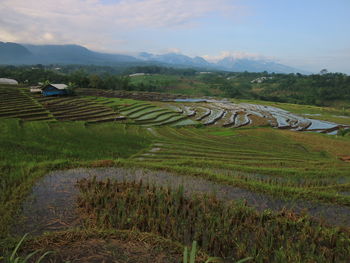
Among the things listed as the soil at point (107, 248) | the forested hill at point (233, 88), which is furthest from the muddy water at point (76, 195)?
the forested hill at point (233, 88)

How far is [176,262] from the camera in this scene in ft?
11.3

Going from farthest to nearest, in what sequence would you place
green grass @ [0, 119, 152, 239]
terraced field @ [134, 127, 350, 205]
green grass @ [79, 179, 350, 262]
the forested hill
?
the forested hill, terraced field @ [134, 127, 350, 205], green grass @ [0, 119, 152, 239], green grass @ [79, 179, 350, 262]

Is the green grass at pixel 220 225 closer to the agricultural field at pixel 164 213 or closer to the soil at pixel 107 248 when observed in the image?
the agricultural field at pixel 164 213

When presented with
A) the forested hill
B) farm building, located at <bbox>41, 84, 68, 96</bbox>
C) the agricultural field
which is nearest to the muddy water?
the agricultural field

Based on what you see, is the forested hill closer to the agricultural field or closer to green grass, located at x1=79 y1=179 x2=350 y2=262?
the agricultural field

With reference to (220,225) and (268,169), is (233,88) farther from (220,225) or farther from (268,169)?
(220,225)

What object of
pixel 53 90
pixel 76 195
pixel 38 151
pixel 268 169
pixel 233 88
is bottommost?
pixel 38 151

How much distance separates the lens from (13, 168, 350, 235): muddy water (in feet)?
14.8

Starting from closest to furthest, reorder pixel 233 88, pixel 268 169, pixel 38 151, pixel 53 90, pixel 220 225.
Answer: pixel 220 225, pixel 268 169, pixel 38 151, pixel 53 90, pixel 233 88

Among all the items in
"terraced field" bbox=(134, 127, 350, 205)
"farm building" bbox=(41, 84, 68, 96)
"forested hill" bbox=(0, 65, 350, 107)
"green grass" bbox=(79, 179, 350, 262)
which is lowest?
"terraced field" bbox=(134, 127, 350, 205)

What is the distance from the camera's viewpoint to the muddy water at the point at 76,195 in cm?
452

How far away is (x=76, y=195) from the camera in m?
5.66

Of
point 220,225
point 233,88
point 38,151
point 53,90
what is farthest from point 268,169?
point 233,88

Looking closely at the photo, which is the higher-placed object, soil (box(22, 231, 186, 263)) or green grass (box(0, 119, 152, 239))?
soil (box(22, 231, 186, 263))
